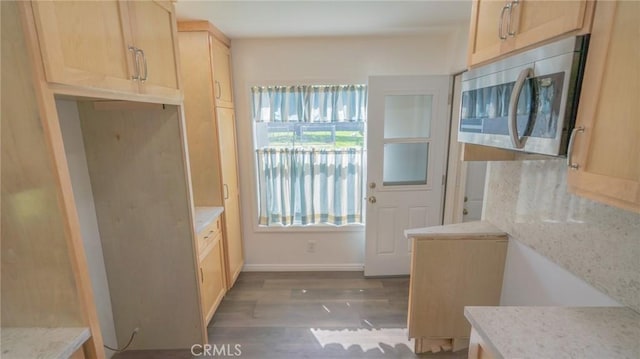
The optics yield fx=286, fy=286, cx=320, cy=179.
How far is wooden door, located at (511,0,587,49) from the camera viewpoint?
0.87 m

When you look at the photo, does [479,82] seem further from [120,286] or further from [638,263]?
[120,286]

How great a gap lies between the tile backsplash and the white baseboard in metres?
1.68

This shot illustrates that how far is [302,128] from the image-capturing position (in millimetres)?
2924

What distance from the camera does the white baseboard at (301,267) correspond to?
10.5 ft

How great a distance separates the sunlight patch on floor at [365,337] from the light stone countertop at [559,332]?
1227 mm

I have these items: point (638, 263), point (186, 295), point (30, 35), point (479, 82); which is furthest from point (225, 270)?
point (638, 263)

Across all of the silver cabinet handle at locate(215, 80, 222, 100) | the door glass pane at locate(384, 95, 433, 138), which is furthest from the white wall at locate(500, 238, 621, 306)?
the silver cabinet handle at locate(215, 80, 222, 100)

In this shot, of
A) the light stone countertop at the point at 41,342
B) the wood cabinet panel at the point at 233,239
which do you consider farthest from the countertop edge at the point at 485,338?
the wood cabinet panel at the point at 233,239

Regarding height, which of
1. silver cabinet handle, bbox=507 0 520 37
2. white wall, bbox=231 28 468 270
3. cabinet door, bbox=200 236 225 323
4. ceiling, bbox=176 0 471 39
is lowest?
cabinet door, bbox=200 236 225 323

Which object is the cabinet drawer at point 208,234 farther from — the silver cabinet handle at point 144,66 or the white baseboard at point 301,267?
the silver cabinet handle at point 144,66

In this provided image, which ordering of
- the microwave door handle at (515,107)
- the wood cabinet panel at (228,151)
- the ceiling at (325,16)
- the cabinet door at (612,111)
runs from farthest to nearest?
the wood cabinet panel at (228,151)
the ceiling at (325,16)
the microwave door handle at (515,107)
the cabinet door at (612,111)

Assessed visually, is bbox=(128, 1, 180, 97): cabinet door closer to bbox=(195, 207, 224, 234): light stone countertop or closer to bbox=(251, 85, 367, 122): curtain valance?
bbox=(195, 207, 224, 234): light stone countertop

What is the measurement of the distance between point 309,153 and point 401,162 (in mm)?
938

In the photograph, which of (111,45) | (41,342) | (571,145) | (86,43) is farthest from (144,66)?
(571,145)
